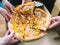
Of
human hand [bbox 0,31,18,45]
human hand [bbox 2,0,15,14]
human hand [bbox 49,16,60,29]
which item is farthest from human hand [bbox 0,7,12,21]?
human hand [bbox 49,16,60,29]

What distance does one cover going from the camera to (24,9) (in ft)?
2.54

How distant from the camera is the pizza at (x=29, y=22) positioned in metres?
0.71

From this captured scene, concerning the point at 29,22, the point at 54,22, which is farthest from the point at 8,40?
the point at 54,22

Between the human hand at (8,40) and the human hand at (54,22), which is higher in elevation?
the human hand at (54,22)

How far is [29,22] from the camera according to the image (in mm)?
769

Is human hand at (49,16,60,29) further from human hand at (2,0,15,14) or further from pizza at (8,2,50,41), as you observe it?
human hand at (2,0,15,14)

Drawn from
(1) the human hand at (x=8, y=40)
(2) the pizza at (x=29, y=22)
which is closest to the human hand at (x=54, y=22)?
(2) the pizza at (x=29, y=22)

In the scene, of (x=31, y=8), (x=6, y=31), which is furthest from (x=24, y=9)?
(x=6, y=31)

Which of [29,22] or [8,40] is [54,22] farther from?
[8,40]

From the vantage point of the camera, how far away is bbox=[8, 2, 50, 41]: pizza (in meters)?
0.71

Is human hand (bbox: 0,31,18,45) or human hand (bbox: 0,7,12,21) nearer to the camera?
human hand (bbox: 0,31,18,45)

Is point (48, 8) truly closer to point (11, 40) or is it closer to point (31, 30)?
point (31, 30)

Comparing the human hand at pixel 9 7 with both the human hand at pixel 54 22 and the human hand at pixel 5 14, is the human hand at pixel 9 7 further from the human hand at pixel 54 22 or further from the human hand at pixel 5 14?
the human hand at pixel 54 22

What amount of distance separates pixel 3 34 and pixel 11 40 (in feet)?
0.29
